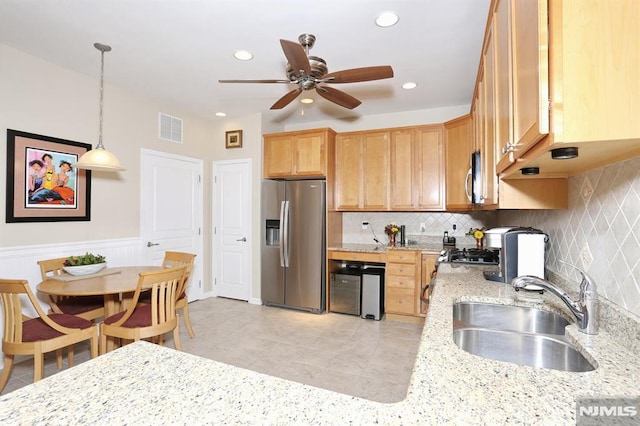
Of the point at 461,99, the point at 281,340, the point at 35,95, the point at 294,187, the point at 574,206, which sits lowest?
the point at 281,340

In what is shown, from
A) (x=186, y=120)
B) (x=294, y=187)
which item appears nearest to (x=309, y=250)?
(x=294, y=187)

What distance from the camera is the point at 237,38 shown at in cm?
251

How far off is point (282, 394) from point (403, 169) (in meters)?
3.66

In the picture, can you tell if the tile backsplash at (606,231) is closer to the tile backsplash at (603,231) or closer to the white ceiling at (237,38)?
the tile backsplash at (603,231)

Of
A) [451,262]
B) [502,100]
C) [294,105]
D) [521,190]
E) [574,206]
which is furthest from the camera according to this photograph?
[294,105]

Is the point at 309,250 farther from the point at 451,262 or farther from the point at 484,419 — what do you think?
the point at 484,419

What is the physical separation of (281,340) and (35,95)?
10.7 feet

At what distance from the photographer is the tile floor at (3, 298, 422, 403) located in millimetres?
2418

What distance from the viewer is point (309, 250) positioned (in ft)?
13.3

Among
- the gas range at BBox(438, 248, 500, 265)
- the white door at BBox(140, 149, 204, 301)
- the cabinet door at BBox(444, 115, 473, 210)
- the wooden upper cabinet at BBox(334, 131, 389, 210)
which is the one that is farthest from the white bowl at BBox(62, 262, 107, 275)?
the cabinet door at BBox(444, 115, 473, 210)

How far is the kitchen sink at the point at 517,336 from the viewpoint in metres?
1.17

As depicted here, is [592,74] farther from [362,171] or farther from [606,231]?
[362,171]

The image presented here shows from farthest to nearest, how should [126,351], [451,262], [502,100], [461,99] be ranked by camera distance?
[461,99]
[451,262]
[502,100]
[126,351]

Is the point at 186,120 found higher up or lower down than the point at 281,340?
higher up
